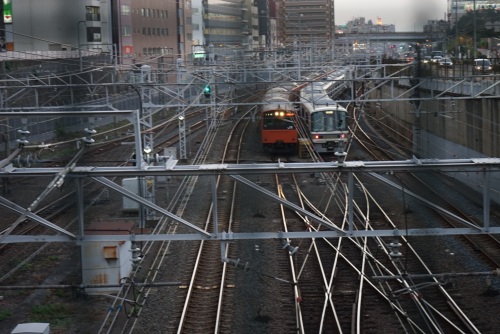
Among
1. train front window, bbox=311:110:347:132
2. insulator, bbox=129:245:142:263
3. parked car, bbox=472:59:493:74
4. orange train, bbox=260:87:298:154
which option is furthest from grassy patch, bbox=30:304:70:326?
orange train, bbox=260:87:298:154

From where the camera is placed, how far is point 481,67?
7.18 metres

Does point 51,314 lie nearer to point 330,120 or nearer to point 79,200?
point 79,200

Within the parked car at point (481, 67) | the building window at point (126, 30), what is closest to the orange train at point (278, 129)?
the parked car at point (481, 67)

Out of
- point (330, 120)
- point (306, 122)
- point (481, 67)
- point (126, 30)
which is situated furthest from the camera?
point (306, 122)

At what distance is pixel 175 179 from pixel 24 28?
17.0 feet

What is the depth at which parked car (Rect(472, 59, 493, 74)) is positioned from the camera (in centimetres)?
684

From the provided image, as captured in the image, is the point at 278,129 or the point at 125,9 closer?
the point at 125,9

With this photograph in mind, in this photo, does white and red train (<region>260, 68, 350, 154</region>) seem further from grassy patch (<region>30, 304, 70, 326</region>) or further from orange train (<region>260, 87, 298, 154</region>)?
grassy patch (<region>30, 304, 70, 326</region>)

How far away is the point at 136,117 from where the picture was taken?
91.7 inches

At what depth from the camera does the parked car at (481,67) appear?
684cm

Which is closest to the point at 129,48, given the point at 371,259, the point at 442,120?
the point at 371,259

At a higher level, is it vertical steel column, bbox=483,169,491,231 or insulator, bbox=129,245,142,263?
vertical steel column, bbox=483,169,491,231

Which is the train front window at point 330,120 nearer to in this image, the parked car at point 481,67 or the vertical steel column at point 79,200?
the parked car at point 481,67

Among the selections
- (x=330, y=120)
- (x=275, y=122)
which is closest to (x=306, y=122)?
(x=275, y=122)
